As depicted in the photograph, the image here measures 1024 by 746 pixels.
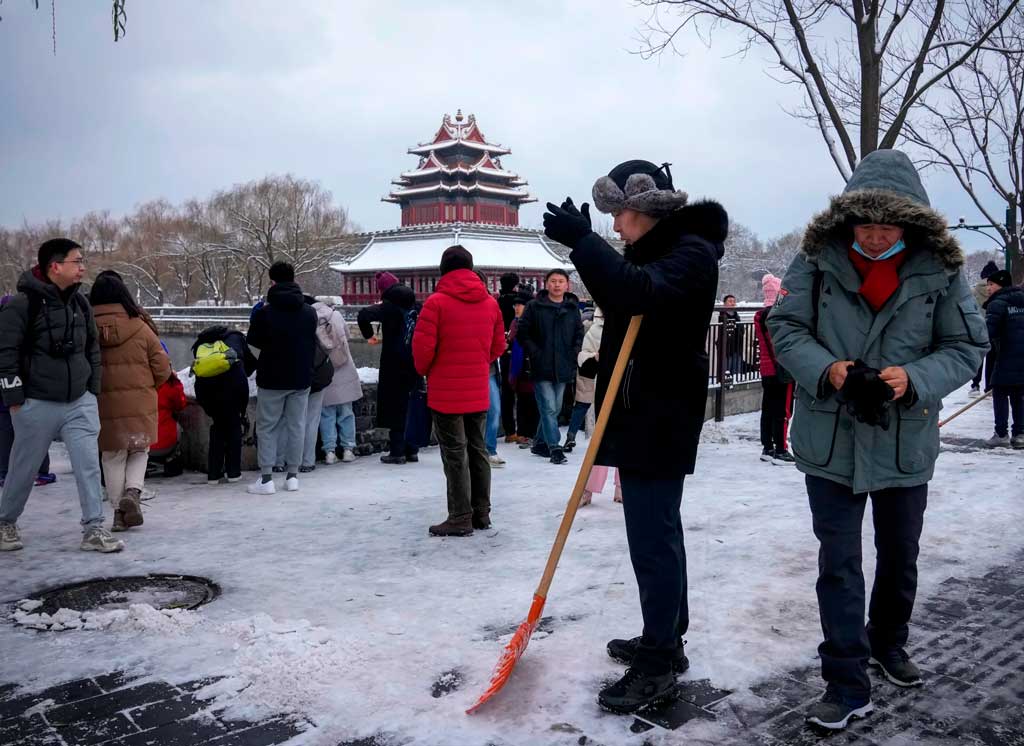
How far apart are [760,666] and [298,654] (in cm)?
192

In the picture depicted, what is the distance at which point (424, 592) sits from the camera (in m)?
4.70

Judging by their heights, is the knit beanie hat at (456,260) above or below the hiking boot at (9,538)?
above

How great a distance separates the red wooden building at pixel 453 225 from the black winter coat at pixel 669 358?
43866mm

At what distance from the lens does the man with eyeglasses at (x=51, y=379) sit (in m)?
5.28

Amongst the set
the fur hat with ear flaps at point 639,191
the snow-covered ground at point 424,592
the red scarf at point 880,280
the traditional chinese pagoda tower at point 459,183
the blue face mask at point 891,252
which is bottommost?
the snow-covered ground at point 424,592

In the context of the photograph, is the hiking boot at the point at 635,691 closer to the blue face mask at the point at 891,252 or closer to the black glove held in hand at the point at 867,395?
the black glove held in hand at the point at 867,395

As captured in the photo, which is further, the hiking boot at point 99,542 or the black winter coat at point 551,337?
the black winter coat at point 551,337

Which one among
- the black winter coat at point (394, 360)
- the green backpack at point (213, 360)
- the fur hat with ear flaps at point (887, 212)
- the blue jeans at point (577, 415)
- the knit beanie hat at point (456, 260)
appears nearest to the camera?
the fur hat with ear flaps at point (887, 212)

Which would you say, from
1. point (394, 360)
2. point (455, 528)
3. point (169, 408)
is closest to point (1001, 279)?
point (394, 360)

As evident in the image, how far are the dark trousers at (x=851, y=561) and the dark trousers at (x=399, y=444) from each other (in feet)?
19.0

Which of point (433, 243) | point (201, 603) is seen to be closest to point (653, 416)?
point (201, 603)

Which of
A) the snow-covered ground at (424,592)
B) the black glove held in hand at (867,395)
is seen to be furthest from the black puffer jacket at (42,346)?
the black glove held in hand at (867,395)

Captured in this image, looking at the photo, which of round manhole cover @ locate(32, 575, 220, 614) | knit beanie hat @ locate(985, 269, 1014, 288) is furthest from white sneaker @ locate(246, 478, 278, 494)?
knit beanie hat @ locate(985, 269, 1014, 288)

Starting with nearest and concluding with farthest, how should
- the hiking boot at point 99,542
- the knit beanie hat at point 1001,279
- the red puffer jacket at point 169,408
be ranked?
the hiking boot at point 99,542
the red puffer jacket at point 169,408
the knit beanie hat at point 1001,279
